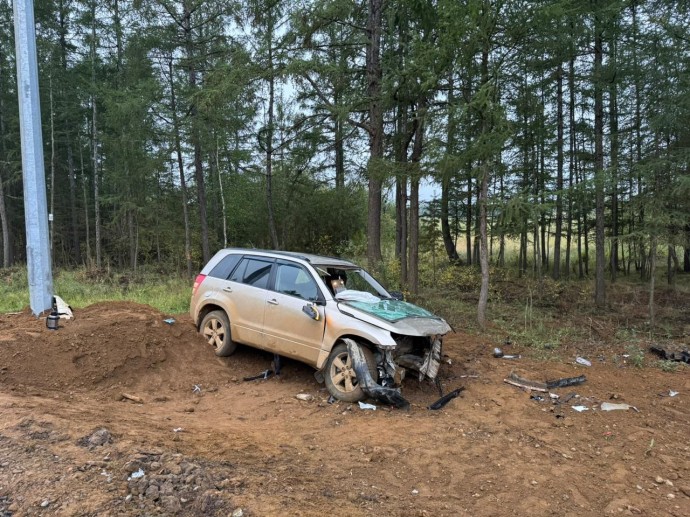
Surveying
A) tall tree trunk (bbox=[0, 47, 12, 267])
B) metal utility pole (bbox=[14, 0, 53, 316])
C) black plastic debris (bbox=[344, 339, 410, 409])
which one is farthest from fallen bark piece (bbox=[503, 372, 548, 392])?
Result: tall tree trunk (bbox=[0, 47, 12, 267])

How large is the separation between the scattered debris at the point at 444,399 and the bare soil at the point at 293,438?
0.12 meters

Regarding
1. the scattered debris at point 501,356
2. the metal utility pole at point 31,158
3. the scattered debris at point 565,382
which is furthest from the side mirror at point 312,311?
the metal utility pole at point 31,158

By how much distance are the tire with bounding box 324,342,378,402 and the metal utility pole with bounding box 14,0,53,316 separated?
5883mm

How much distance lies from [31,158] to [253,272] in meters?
4.88

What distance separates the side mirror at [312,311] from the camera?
19.7 feet

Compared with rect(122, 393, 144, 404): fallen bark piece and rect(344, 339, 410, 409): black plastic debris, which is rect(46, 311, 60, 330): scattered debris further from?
rect(344, 339, 410, 409): black plastic debris

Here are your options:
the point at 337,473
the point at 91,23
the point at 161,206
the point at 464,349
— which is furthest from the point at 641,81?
the point at 91,23

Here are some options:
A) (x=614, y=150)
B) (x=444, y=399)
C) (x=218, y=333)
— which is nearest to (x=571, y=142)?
(x=614, y=150)

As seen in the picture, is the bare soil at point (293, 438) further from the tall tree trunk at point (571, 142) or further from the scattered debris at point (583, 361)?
the tall tree trunk at point (571, 142)

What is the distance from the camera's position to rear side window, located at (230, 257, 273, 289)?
6.93 meters

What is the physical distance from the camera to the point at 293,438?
454cm

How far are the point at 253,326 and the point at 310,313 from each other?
115cm

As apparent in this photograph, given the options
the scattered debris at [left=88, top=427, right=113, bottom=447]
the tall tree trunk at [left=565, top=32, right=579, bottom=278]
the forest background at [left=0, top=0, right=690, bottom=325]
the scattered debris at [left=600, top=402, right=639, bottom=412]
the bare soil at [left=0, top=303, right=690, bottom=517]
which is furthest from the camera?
the tall tree trunk at [left=565, top=32, right=579, bottom=278]

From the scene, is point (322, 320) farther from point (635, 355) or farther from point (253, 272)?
point (635, 355)
